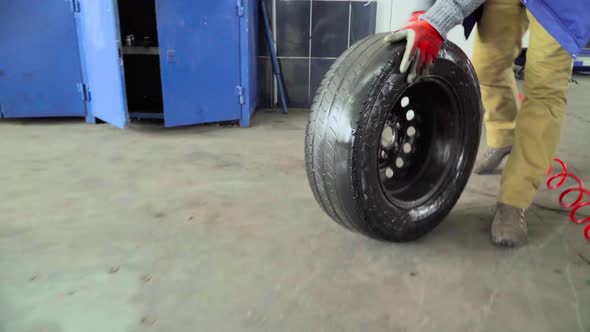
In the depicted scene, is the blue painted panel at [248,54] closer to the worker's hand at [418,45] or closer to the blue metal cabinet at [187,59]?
the blue metal cabinet at [187,59]

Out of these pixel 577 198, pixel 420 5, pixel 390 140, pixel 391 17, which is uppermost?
pixel 420 5

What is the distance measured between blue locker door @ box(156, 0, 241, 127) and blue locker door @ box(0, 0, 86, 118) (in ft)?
2.56

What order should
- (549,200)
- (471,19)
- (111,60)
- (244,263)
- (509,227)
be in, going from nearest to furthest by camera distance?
(244,263), (509,227), (471,19), (549,200), (111,60)

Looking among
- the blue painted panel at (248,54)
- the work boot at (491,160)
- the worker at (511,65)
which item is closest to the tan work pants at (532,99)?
the worker at (511,65)

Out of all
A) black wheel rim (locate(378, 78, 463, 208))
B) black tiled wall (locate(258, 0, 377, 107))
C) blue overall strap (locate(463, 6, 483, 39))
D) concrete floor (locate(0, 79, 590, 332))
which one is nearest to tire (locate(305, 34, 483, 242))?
black wheel rim (locate(378, 78, 463, 208))

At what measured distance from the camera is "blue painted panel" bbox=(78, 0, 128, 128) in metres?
2.64

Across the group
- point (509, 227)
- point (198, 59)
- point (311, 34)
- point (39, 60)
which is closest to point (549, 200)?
point (509, 227)

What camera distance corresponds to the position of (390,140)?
4.80ft

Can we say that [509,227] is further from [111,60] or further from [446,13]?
[111,60]

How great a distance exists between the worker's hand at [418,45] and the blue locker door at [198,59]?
1.86 metres

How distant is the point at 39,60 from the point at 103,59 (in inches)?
21.1

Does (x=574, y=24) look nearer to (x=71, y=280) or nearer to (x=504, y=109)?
(x=504, y=109)

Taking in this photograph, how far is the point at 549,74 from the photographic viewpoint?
1.36 meters

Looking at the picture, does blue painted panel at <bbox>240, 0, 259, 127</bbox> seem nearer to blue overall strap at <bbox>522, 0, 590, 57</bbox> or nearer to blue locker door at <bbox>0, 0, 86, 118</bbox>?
blue locker door at <bbox>0, 0, 86, 118</bbox>
